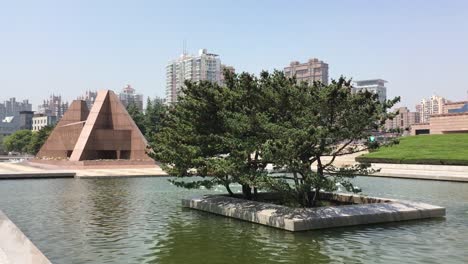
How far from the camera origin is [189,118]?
18.2m

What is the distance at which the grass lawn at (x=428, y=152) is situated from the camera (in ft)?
131

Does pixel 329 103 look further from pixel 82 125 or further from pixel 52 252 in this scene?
pixel 82 125

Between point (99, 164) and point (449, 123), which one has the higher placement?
point (449, 123)

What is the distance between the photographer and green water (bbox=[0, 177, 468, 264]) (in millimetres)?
10664

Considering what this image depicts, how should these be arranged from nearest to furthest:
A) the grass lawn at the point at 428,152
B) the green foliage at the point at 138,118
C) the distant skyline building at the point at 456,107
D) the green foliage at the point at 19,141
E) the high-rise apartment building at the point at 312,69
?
the grass lawn at the point at 428,152
the distant skyline building at the point at 456,107
the green foliage at the point at 138,118
the green foliage at the point at 19,141
the high-rise apartment building at the point at 312,69

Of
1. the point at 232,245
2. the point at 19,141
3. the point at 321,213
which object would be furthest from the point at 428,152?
the point at 19,141

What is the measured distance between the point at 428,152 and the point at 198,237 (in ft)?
123

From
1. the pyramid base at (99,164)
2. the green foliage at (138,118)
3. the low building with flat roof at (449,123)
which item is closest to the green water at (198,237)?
the pyramid base at (99,164)

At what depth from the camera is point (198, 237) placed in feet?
42.3

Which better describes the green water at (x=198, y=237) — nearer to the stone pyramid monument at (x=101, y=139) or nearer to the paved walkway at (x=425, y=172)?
the paved walkway at (x=425, y=172)

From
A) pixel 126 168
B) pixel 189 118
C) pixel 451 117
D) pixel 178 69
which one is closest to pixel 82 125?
pixel 126 168

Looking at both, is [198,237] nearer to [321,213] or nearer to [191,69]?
[321,213]

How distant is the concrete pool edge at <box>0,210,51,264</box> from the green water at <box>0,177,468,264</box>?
61 cm

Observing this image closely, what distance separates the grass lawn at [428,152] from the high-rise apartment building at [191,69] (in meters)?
123
